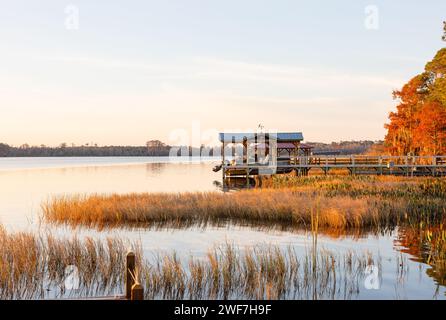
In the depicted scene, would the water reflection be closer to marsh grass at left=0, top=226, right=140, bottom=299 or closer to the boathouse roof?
marsh grass at left=0, top=226, right=140, bottom=299

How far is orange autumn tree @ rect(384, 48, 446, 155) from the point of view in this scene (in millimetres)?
47594

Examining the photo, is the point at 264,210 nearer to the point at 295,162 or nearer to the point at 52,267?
the point at 52,267

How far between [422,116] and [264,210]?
3301cm

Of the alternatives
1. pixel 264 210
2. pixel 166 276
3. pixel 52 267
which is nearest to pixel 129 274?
pixel 166 276

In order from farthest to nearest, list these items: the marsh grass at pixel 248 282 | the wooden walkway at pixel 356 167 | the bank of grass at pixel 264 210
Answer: the wooden walkway at pixel 356 167
the bank of grass at pixel 264 210
the marsh grass at pixel 248 282

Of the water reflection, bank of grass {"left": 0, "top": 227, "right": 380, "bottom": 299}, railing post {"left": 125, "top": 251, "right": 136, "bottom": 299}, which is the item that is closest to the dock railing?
the water reflection

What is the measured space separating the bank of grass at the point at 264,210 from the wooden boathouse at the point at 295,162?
20.5m

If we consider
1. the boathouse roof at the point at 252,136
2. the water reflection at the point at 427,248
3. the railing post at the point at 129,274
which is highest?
the boathouse roof at the point at 252,136

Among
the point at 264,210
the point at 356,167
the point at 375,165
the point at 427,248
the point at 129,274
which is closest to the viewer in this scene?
the point at 129,274

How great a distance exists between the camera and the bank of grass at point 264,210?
21.7 meters

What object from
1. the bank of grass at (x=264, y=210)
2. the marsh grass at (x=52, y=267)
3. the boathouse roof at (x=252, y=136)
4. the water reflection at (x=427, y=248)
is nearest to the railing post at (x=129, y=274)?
the marsh grass at (x=52, y=267)

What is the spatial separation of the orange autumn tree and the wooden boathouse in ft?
8.58

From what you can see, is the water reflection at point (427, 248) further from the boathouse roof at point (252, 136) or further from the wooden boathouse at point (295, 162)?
the boathouse roof at point (252, 136)

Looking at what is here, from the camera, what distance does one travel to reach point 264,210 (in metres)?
24.0
